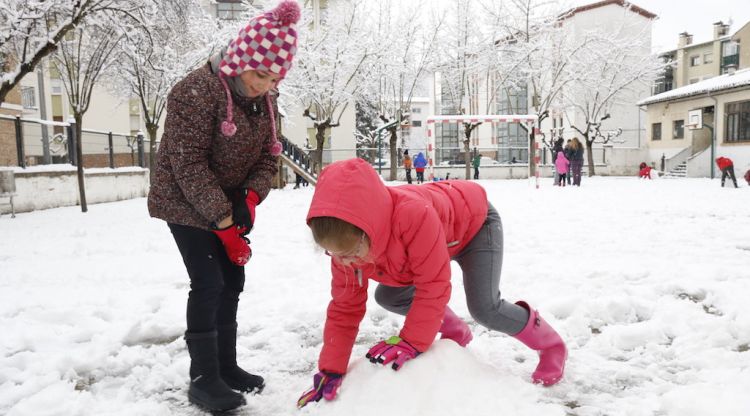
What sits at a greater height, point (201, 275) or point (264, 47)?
point (264, 47)

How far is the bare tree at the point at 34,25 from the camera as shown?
299 inches

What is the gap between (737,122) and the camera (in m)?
22.5

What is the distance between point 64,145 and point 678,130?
2771cm

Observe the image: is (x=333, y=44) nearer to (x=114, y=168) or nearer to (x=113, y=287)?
(x=114, y=168)

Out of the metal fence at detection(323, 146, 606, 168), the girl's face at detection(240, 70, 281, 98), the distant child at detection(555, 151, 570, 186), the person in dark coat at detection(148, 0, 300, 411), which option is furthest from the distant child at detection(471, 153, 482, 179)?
the girl's face at detection(240, 70, 281, 98)

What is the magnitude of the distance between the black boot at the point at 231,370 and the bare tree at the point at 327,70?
19258 millimetres

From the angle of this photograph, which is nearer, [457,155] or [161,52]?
[161,52]

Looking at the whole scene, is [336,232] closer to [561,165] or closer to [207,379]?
[207,379]

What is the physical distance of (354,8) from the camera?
24.8 meters

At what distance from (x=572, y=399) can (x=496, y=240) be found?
73 cm

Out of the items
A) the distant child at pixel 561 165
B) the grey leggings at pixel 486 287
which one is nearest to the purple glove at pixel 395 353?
the grey leggings at pixel 486 287

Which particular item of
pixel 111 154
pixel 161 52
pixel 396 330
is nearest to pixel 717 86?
pixel 161 52

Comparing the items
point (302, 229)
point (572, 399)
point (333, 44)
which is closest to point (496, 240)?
point (572, 399)

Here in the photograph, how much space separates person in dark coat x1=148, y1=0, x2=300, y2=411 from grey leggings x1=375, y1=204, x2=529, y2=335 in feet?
2.62
